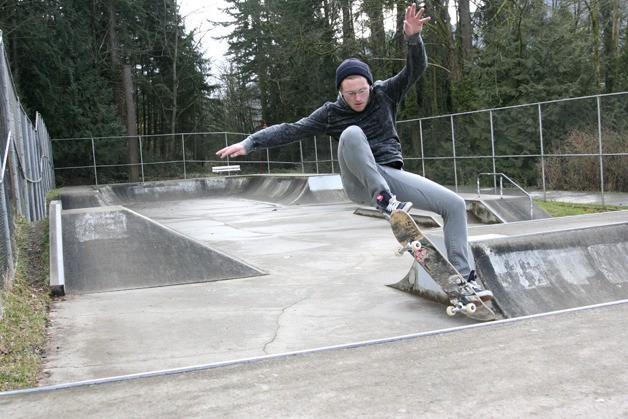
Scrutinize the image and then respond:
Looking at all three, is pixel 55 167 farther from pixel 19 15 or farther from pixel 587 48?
pixel 587 48

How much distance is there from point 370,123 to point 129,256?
4.13m

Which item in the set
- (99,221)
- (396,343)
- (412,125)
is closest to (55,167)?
(412,125)

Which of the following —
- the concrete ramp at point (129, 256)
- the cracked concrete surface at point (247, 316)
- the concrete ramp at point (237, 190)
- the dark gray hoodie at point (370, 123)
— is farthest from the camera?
the concrete ramp at point (237, 190)

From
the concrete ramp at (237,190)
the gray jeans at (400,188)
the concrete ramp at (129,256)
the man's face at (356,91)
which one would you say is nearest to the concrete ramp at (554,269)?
the gray jeans at (400,188)

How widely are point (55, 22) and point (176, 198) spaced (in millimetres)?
10859

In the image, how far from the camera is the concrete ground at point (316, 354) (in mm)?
2674

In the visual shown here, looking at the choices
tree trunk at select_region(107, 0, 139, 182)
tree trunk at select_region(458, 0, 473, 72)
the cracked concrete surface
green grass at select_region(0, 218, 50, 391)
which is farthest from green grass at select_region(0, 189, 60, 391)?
tree trunk at select_region(107, 0, 139, 182)

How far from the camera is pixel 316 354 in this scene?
3449 millimetres

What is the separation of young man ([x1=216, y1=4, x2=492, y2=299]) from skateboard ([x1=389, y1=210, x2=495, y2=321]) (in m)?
0.11

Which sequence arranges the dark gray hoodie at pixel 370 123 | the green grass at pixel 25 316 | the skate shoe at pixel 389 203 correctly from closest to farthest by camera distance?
the green grass at pixel 25 316 → the skate shoe at pixel 389 203 → the dark gray hoodie at pixel 370 123

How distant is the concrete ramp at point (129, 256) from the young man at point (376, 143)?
3.24 metres

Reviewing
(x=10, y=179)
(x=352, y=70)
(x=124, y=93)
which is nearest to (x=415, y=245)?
(x=352, y=70)

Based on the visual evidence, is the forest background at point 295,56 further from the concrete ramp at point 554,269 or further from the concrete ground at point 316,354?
the concrete ground at point 316,354

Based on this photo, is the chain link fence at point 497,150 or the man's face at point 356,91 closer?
the man's face at point 356,91
